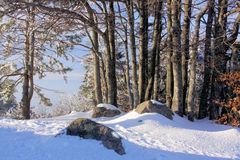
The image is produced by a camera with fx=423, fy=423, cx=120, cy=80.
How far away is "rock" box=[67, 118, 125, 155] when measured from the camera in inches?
386

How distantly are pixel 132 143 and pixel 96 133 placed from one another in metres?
0.94

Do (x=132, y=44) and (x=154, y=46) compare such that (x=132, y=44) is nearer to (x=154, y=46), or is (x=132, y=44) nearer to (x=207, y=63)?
(x=154, y=46)

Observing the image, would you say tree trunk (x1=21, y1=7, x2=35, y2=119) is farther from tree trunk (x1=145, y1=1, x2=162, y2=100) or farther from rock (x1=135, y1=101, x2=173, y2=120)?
rock (x1=135, y1=101, x2=173, y2=120)

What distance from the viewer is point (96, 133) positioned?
10.1 metres

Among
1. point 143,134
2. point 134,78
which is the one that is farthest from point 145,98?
point 143,134

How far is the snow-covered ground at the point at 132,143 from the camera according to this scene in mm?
9242

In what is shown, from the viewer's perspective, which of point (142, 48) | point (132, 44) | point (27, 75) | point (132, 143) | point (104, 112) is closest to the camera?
point (132, 143)

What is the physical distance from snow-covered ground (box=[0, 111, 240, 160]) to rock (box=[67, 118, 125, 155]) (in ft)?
0.52

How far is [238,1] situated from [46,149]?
11193mm

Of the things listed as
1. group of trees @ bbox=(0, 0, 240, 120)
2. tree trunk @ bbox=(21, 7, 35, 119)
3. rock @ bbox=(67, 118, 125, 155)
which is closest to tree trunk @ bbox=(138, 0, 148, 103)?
group of trees @ bbox=(0, 0, 240, 120)

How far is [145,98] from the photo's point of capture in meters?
19.3

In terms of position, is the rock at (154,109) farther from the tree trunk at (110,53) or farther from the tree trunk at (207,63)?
the tree trunk at (110,53)

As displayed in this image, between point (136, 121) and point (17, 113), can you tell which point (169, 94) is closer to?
point (136, 121)

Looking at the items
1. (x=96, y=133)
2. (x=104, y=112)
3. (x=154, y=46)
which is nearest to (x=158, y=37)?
(x=154, y=46)
